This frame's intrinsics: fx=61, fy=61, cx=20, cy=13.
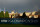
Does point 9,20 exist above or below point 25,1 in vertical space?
below

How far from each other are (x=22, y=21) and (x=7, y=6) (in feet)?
2.69

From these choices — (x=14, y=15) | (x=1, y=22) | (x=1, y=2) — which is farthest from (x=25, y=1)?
(x=1, y=22)

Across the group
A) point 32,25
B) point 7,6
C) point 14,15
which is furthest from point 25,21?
point 7,6

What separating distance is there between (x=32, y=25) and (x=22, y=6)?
0.84 m

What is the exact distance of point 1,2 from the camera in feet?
7.87

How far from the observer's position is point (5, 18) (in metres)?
2.33

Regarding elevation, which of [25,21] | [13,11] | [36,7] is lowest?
[25,21]

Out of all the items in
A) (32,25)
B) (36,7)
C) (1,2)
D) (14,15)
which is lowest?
(32,25)

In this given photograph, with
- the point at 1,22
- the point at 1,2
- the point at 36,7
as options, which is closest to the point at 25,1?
the point at 36,7

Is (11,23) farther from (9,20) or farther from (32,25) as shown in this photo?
(32,25)

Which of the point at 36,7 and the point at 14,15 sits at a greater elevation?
the point at 36,7

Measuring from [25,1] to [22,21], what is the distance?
791mm

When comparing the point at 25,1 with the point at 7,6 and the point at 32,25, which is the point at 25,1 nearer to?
the point at 7,6

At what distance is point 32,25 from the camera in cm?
238
